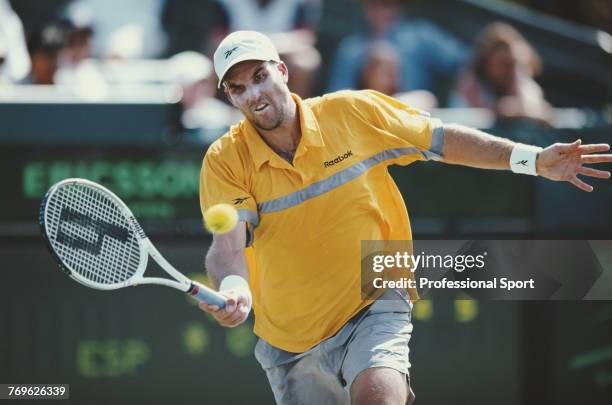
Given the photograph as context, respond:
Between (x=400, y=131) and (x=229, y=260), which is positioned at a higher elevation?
(x=400, y=131)

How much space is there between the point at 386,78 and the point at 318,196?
141 inches

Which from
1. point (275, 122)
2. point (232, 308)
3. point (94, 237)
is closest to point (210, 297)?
point (232, 308)

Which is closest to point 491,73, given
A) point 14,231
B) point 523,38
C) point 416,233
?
point 523,38

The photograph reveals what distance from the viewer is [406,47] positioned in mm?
8914

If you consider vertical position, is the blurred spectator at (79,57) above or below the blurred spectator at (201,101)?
above

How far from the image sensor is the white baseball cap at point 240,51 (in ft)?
15.7

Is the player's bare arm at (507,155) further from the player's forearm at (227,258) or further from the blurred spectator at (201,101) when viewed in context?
the blurred spectator at (201,101)

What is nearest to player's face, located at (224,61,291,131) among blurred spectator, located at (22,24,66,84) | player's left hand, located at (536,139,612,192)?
player's left hand, located at (536,139,612,192)

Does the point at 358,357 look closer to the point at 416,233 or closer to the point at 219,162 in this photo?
the point at 219,162

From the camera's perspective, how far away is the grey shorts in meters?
4.79

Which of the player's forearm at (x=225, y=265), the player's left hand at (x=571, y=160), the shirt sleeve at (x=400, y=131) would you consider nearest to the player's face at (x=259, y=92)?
the shirt sleeve at (x=400, y=131)

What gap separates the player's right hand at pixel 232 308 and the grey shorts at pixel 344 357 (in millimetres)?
498

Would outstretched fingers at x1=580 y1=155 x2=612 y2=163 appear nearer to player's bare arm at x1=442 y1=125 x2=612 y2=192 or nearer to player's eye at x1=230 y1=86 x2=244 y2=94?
player's bare arm at x1=442 y1=125 x2=612 y2=192

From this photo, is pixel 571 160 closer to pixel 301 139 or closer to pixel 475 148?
pixel 475 148
